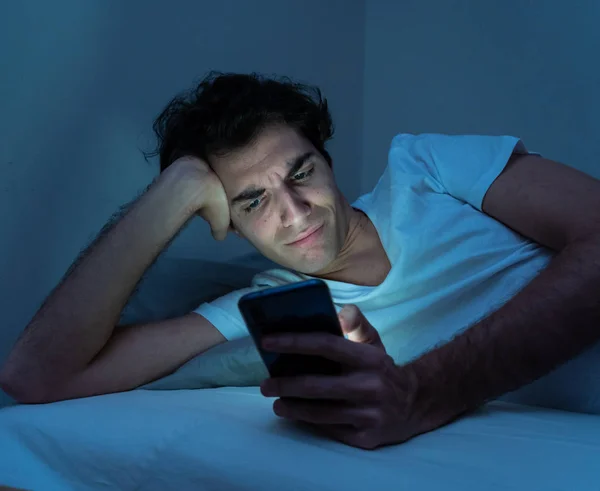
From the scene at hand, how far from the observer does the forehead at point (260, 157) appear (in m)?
1.05

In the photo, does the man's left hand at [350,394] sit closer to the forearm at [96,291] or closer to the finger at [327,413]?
the finger at [327,413]

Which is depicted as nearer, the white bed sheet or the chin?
the white bed sheet

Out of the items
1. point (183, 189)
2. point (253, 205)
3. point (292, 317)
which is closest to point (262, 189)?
point (253, 205)

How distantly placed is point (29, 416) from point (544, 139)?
1.45 meters

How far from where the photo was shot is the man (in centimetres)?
73

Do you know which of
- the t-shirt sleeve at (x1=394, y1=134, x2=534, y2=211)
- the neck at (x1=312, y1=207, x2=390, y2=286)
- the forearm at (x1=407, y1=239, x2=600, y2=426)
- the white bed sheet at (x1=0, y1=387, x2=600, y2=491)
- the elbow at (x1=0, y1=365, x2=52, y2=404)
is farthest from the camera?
the neck at (x1=312, y1=207, x2=390, y2=286)

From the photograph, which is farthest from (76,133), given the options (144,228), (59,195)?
(144,228)

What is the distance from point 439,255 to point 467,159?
180 millimetres

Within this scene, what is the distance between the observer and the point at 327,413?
0.62 meters

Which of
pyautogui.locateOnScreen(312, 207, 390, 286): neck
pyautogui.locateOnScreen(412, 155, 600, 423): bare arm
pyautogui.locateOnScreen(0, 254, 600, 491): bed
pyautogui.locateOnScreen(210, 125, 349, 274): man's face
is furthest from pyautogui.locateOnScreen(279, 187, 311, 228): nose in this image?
pyautogui.locateOnScreen(412, 155, 600, 423): bare arm

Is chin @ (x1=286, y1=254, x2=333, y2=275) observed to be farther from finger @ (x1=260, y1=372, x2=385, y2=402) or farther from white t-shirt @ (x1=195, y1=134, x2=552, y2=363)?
finger @ (x1=260, y1=372, x2=385, y2=402)

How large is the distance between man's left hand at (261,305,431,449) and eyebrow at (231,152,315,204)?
1.58ft

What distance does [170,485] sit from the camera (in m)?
0.63

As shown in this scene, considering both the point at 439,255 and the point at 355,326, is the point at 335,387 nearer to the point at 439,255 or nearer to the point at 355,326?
the point at 355,326
